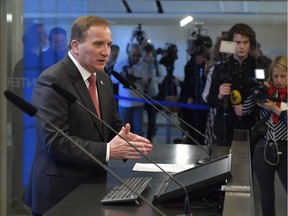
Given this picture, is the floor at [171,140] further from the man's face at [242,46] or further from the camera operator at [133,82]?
the man's face at [242,46]

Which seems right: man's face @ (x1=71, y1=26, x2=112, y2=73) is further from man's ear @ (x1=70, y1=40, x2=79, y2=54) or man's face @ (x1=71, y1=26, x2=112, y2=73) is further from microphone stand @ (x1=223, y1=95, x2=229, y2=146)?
microphone stand @ (x1=223, y1=95, x2=229, y2=146)

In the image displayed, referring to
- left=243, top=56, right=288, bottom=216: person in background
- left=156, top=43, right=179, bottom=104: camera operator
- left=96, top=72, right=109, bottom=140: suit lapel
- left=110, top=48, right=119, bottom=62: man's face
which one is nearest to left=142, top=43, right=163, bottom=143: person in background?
left=156, top=43, right=179, bottom=104: camera operator

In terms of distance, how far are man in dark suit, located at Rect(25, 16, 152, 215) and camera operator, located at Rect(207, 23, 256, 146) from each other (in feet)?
5.51

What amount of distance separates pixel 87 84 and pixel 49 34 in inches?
83.3

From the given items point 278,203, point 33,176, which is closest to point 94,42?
point 33,176

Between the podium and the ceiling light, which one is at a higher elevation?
the ceiling light

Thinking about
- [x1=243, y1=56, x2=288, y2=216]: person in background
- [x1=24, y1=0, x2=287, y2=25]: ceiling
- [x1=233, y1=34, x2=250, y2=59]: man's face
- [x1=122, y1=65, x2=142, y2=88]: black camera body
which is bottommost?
[x1=243, y1=56, x2=288, y2=216]: person in background

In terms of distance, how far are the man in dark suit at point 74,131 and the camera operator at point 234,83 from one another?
1.68m

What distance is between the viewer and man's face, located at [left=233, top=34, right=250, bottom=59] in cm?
362

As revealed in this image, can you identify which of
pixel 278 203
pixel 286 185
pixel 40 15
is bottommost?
pixel 278 203

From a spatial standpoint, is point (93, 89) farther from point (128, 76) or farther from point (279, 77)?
point (128, 76)

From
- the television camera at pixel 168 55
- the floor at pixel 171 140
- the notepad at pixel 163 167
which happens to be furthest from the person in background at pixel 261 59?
the television camera at pixel 168 55

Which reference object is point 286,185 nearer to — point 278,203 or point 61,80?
point 278,203

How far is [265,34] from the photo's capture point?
4.97m
